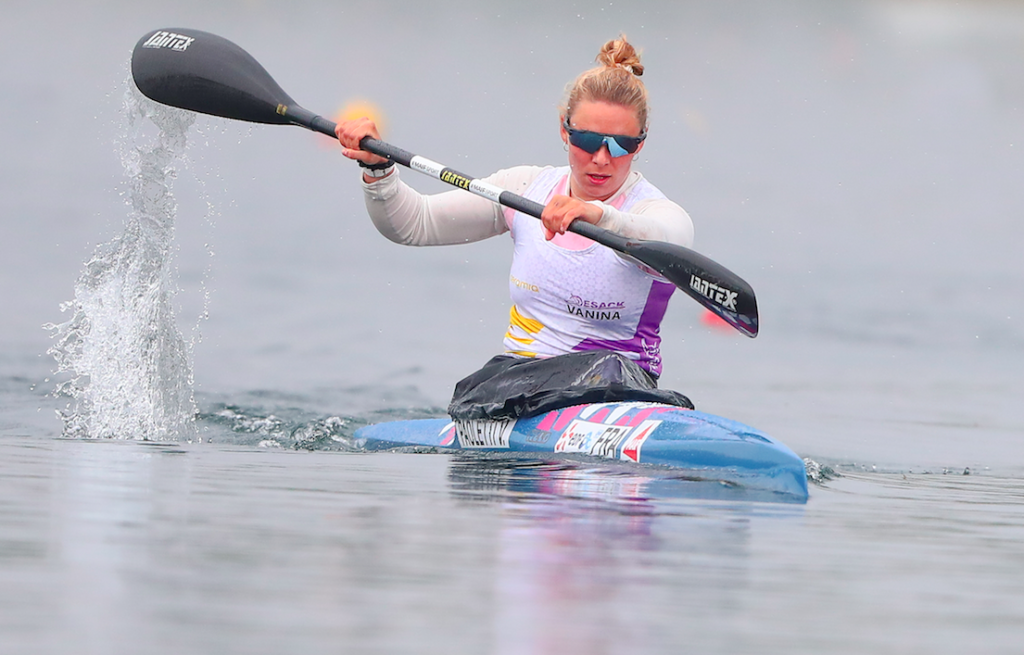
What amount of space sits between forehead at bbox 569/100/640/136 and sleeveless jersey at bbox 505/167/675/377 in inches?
9.8

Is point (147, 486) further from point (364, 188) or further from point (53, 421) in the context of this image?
point (53, 421)

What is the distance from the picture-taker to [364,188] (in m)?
4.58

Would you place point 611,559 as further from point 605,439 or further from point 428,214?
point 428,214

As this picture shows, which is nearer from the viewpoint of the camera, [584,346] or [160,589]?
[160,589]

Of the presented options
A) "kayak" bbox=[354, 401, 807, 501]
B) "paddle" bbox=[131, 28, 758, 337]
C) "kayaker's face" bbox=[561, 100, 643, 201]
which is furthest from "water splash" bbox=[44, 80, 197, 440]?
"kayaker's face" bbox=[561, 100, 643, 201]

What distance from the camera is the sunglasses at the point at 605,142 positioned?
4297 mm

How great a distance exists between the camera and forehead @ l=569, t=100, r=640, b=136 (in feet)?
A: 14.1

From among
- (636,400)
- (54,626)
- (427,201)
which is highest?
(427,201)

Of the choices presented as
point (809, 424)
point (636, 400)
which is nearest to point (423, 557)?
point (636, 400)

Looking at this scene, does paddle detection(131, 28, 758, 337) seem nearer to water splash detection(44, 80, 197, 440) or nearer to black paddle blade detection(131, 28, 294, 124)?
black paddle blade detection(131, 28, 294, 124)

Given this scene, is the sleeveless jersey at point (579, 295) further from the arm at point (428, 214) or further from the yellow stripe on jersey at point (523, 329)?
the arm at point (428, 214)

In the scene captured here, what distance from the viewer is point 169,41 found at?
5188 mm

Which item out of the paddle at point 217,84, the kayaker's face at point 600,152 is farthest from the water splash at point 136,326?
the kayaker's face at point 600,152

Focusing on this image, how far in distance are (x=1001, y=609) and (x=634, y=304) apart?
8.46ft
